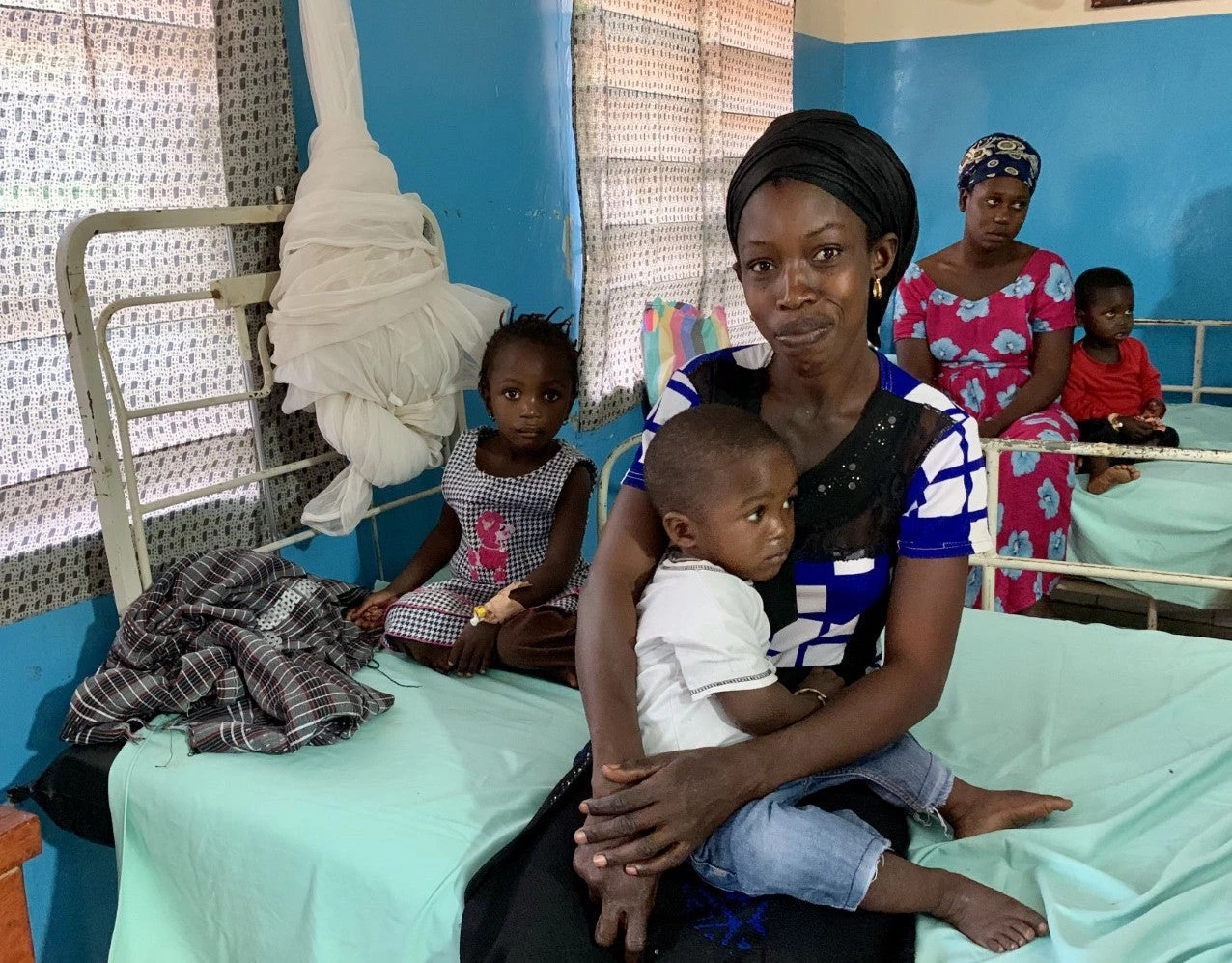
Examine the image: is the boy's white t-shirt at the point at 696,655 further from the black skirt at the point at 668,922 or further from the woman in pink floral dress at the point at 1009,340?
the woman in pink floral dress at the point at 1009,340

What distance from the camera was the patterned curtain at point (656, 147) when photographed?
11.8ft

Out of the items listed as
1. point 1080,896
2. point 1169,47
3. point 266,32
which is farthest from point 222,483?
point 1169,47

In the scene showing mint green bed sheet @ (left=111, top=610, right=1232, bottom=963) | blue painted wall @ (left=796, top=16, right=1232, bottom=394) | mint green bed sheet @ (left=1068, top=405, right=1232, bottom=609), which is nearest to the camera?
mint green bed sheet @ (left=111, top=610, right=1232, bottom=963)

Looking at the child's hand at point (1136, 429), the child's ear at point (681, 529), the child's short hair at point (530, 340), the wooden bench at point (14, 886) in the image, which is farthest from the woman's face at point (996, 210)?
the wooden bench at point (14, 886)

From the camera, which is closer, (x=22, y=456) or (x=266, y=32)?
(x=22, y=456)

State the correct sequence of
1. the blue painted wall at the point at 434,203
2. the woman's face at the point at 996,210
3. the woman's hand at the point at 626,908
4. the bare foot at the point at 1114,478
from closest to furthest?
1. the woman's hand at the point at 626,908
2. the blue painted wall at the point at 434,203
3. the woman's face at the point at 996,210
4. the bare foot at the point at 1114,478

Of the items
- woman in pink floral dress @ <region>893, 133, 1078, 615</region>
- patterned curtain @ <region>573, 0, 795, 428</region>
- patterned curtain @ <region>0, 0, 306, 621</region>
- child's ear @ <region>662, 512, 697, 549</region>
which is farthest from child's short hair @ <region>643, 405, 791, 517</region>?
patterned curtain @ <region>573, 0, 795, 428</region>

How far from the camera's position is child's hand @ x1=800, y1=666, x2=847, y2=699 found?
4.80ft

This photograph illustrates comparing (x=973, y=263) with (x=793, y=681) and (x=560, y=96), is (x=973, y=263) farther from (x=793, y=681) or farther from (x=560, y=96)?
(x=793, y=681)

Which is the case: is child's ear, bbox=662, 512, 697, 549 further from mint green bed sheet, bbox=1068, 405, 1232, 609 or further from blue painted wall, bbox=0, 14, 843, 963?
mint green bed sheet, bbox=1068, 405, 1232, 609

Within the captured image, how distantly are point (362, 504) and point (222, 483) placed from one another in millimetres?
301

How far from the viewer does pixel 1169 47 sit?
4.86 meters

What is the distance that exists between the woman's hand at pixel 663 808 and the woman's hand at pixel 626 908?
0.01 metres

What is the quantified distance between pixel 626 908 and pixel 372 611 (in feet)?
4.05
